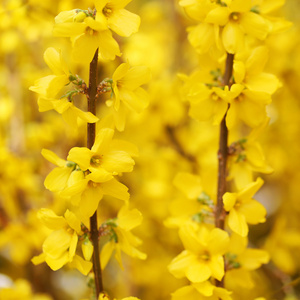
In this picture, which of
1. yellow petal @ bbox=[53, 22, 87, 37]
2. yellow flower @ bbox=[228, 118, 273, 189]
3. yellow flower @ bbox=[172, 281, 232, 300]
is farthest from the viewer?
yellow flower @ bbox=[228, 118, 273, 189]

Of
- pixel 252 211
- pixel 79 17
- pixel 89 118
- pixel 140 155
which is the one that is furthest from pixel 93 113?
pixel 140 155

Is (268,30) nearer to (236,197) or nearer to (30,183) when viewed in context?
(236,197)

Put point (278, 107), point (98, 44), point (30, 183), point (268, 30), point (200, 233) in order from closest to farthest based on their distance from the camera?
point (98, 44), point (268, 30), point (200, 233), point (30, 183), point (278, 107)

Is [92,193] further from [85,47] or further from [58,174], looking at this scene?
[85,47]

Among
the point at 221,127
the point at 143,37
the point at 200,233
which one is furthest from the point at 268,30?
the point at 143,37

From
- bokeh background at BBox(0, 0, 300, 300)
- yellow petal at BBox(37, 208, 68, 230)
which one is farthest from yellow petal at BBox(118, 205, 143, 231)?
bokeh background at BBox(0, 0, 300, 300)

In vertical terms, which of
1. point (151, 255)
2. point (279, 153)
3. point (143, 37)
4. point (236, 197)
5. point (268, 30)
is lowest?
point (151, 255)

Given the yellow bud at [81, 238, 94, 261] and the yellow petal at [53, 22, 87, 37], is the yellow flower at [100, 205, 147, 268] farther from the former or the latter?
the yellow petal at [53, 22, 87, 37]
